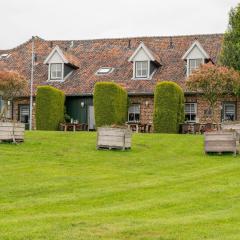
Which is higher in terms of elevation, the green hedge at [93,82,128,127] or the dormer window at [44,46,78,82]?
the dormer window at [44,46,78,82]

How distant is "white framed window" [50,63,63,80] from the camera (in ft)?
147

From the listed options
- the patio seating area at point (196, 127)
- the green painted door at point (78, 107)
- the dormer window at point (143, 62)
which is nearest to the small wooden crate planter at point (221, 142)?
the patio seating area at point (196, 127)

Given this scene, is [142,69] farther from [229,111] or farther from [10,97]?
[10,97]

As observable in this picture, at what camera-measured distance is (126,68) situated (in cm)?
4422

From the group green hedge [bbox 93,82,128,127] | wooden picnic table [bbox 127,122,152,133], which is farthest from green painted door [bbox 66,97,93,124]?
wooden picnic table [bbox 127,122,152,133]

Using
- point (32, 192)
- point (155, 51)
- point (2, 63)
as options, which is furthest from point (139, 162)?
point (2, 63)

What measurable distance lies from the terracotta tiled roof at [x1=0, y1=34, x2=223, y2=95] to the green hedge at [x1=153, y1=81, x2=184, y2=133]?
446 centimetres

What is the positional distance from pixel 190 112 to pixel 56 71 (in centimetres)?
1029

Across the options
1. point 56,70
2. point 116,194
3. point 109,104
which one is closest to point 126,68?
point 56,70

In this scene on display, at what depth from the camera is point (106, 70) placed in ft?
145

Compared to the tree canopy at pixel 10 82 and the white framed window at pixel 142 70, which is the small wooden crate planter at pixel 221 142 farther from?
the white framed window at pixel 142 70

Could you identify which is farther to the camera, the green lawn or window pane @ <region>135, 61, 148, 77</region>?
window pane @ <region>135, 61, 148, 77</region>

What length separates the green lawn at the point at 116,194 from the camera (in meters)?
10.8

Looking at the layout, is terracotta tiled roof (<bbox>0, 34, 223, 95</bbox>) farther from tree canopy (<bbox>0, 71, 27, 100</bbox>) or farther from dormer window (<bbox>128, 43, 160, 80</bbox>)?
tree canopy (<bbox>0, 71, 27, 100</bbox>)
